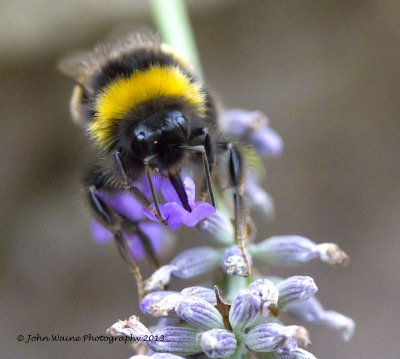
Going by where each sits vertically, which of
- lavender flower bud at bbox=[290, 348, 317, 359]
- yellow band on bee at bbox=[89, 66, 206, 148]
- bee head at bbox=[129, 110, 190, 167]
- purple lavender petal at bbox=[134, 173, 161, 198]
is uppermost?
yellow band on bee at bbox=[89, 66, 206, 148]

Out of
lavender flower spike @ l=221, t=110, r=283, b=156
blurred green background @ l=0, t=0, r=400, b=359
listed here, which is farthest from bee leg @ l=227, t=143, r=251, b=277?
blurred green background @ l=0, t=0, r=400, b=359

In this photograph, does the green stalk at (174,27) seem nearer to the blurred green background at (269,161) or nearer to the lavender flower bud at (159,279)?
the lavender flower bud at (159,279)

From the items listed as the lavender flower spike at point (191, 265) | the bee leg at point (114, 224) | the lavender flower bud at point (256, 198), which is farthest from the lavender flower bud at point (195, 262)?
the lavender flower bud at point (256, 198)

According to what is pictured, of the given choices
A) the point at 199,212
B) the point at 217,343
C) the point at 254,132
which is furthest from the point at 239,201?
the point at 254,132

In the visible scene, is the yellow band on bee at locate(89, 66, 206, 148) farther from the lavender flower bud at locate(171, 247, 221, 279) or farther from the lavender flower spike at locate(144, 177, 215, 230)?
the lavender flower bud at locate(171, 247, 221, 279)

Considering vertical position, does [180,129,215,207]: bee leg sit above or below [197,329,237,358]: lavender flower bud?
above
